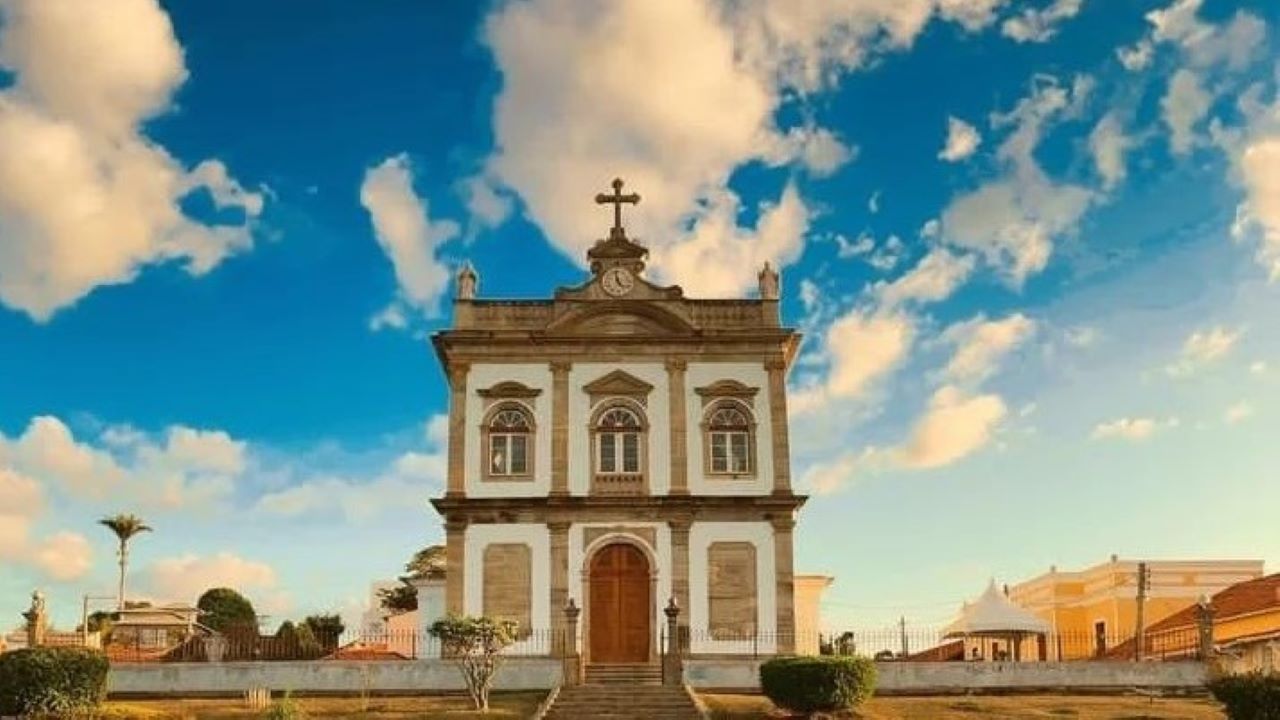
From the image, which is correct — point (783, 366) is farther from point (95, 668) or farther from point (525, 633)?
point (95, 668)

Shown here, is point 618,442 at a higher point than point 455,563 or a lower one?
higher

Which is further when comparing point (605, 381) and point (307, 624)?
point (307, 624)

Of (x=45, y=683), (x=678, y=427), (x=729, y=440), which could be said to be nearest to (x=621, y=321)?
(x=678, y=427)

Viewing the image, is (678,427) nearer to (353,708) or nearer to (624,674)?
(624,674)

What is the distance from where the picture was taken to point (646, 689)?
2875 cm

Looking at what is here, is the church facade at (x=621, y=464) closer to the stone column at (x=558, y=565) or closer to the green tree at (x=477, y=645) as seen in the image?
the stone column at (x=558, y=565)

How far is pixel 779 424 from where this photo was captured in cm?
3469

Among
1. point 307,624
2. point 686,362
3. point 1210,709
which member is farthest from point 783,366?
point 307,624

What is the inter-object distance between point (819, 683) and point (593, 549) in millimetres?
9480

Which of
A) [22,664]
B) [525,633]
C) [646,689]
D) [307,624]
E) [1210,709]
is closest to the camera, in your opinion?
[22,664]

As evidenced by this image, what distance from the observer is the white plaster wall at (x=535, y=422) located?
34.2 meters

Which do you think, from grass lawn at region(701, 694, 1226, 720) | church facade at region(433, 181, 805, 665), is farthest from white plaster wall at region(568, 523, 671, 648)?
grass lawn at region(701, 694, 1226, 720)

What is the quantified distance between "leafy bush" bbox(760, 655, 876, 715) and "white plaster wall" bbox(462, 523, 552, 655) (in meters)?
8.64

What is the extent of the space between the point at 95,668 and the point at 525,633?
10.5m
